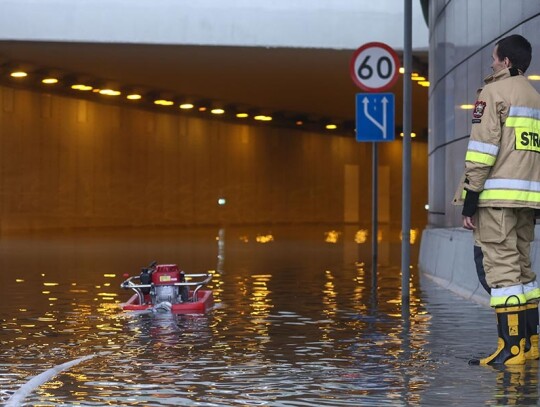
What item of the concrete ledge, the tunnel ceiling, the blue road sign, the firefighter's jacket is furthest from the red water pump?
the tunnel ceiling

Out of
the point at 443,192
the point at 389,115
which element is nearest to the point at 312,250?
the point at 443,192

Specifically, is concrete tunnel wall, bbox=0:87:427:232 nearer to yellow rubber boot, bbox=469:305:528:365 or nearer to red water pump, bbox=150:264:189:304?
red water pump, bbox=150:264:189:304

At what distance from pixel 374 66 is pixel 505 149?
7.82 metres

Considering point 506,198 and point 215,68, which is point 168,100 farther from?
point 506,198

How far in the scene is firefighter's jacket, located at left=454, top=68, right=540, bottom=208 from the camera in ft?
27.9

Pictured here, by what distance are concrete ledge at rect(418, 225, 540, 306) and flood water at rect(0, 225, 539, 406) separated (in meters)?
0.21

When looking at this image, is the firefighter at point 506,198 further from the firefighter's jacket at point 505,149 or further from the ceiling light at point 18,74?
the ceiling light at point 18,74

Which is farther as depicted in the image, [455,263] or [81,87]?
[81,87]

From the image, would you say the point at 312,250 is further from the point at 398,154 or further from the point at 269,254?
the point at 398,154

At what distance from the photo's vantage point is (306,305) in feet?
44.7

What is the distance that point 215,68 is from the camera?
36500 mm

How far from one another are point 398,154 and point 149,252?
4166 centimetres

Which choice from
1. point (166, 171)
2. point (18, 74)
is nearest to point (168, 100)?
point (166, 171)

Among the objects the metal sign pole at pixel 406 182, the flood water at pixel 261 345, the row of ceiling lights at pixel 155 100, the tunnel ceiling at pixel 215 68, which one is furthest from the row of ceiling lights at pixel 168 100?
the metal sign pole at pixel 406 182
